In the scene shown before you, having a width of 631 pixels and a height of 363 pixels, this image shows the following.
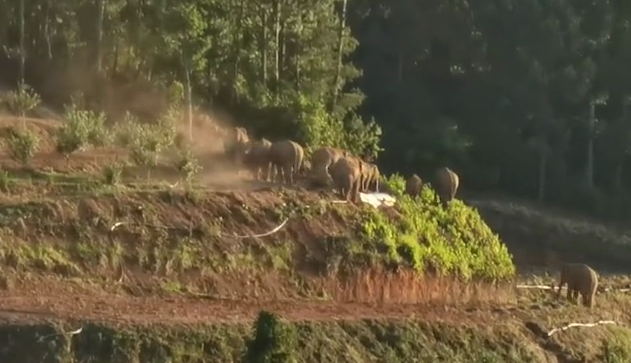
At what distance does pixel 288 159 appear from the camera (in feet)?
101

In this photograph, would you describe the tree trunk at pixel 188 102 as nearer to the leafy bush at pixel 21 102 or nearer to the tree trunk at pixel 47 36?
the leafy bush at pixel 21 102

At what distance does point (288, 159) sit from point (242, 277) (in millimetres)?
5881

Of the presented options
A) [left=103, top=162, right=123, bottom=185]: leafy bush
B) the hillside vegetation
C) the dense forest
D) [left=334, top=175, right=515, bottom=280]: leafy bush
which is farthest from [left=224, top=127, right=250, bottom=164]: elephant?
the dense forest

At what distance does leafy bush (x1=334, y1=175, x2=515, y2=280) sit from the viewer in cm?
2775

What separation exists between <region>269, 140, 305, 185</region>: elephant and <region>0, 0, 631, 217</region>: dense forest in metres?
12.3

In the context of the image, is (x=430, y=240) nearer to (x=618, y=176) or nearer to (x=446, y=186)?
(x=446, y=186)

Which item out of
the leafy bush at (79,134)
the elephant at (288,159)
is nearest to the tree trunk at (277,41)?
the leafy bush at (79,134)

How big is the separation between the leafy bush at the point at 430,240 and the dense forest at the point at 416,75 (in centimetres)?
1253

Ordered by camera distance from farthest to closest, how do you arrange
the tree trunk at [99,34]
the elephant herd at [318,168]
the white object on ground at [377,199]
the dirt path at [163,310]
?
the tree trunk at [99,34]
the white object on ground at [377,199]
the elephant herd at [318,168]
the dirt path at [163,310]

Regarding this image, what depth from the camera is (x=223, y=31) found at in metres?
43.9

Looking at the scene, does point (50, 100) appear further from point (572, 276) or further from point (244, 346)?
point (244, 346)

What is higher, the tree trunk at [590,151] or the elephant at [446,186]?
the elephant at [446,186]

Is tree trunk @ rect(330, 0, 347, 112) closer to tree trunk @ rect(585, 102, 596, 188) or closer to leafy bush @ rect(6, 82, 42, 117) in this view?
leafy bush @ rect(6, 82, 42, 117)

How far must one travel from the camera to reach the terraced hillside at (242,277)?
2080 cm
